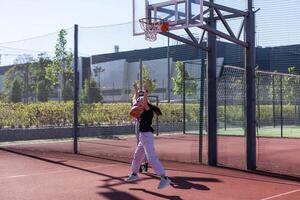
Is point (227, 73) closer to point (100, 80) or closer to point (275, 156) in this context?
point (100, 80)

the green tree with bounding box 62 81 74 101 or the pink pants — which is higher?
the green tree with bounding box 62 81 74 101

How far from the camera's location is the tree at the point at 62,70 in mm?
22869

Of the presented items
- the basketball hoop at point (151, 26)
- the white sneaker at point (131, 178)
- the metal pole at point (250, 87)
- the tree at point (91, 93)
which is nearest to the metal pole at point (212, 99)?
the metal pole at point (250, 87)

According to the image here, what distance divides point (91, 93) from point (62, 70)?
4.12m

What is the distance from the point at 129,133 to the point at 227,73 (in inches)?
214

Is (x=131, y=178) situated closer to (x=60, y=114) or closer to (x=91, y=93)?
(x=91, y=93)

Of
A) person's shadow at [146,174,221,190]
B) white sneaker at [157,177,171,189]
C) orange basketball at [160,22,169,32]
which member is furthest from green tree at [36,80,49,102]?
white sneaker at [157,177,171,189]

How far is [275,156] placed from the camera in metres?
15.1

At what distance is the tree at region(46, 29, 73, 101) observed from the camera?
75.0ft

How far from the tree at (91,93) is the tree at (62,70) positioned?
1.27m

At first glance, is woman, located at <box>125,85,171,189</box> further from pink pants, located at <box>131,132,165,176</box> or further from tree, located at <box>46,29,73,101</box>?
tree, located at <box>46,29,73,101</box>

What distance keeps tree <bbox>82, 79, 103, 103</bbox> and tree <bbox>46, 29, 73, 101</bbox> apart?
1.27m

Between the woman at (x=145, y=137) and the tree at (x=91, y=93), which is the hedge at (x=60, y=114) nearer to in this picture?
the tree at (x=91, y=93)

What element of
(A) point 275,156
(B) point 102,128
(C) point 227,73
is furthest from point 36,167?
(C) point 227,73
